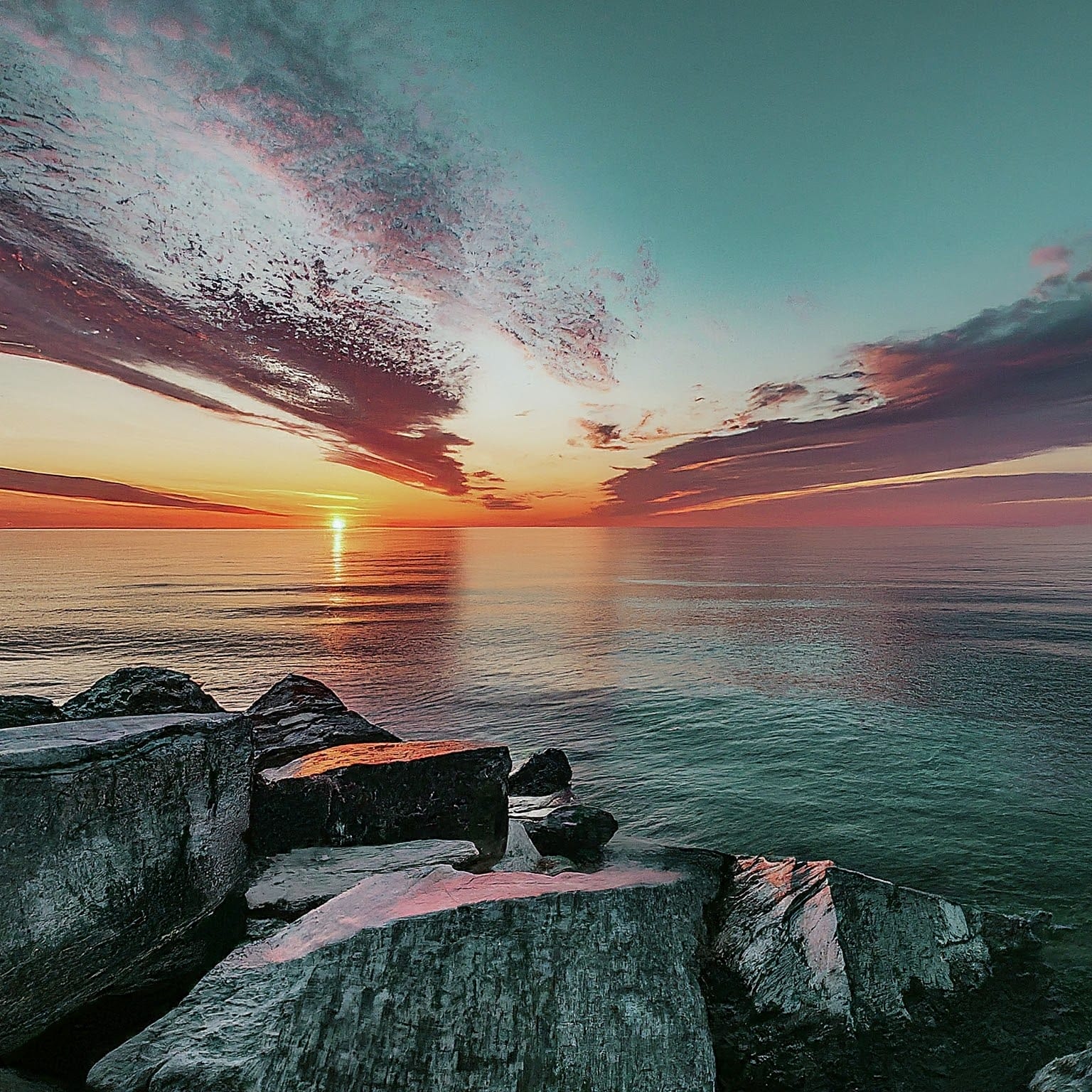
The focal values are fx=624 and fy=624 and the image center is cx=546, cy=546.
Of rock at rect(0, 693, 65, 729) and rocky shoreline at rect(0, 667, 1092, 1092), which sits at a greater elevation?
rock at rect(0, 693, 65, 729)

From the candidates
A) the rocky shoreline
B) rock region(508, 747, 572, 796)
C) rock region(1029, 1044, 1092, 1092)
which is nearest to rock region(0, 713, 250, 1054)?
the rocky shoreline

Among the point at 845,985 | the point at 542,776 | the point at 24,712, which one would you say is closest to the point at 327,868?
the point at 24,712

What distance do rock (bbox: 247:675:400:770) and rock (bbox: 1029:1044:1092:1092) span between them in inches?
409

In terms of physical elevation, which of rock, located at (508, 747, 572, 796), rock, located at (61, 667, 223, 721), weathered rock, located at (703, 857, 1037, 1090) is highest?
rock, located at (61, 667, 223, 721)

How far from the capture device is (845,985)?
21.9ft

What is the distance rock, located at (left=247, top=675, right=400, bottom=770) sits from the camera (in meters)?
12.6

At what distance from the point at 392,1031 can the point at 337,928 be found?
101cm

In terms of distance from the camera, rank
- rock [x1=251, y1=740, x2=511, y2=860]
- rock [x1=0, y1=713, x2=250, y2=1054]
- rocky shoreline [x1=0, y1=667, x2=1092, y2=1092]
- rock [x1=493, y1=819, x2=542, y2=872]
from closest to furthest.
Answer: rocky shoreline [x1=0, y1=667, x2=1092, y2=1092]
rock [x1=0, y1=713, x2=250, y2=1054]
rock [x1=251, y1=740, x2=511, y2=860]
rock [x1=493, y1=819, x2=542, y2=872]

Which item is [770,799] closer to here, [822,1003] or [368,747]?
[822,1003]

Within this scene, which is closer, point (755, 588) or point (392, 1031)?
point (392, 1031)

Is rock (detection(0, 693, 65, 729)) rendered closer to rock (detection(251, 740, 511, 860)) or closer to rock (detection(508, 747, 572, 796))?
rock (detection(251, 740, 511, 860))

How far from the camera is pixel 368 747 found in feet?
35.4

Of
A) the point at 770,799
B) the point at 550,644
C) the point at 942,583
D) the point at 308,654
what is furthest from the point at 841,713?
the point at 942,583

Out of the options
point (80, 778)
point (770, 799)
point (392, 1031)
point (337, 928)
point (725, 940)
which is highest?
point (80, 778)
